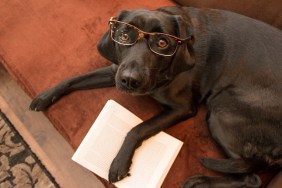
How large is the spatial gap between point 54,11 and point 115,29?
0.59m

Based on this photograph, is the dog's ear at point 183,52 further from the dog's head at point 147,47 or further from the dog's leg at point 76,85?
the dog's leg at point 76,85

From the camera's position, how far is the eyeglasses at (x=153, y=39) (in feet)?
3.67

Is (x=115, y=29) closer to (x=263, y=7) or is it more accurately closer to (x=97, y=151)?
(x=97, y=151)

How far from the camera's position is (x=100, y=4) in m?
1.67

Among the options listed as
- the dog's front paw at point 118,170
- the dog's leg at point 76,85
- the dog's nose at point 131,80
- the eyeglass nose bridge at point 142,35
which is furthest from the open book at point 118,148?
the eyeglass nose bridge at point 142,35

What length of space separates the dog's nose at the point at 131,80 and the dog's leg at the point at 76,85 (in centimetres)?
29

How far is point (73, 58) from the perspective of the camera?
1.52 meters

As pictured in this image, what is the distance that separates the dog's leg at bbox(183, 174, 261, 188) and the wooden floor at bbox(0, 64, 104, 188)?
539 mm

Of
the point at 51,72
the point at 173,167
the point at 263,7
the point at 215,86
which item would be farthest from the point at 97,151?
the point at 263,7

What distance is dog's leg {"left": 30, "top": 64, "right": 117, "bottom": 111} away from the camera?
141 centimetres

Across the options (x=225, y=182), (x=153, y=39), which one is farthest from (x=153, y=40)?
(x=225, y=182)

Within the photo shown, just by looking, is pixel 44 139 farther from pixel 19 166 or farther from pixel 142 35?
pixel 142 35

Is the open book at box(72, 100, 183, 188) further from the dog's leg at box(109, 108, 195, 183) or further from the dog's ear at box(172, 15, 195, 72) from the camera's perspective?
the dog's ear at box(172, 15, 195, 72)

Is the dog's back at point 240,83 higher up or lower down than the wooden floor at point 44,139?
higher up
